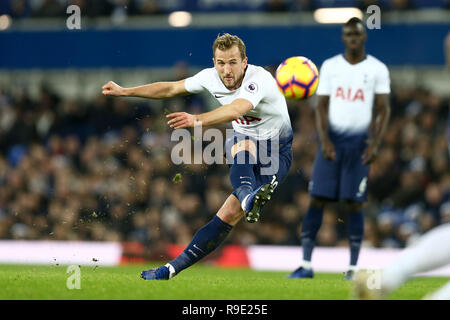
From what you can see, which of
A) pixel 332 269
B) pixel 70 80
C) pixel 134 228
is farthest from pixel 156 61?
pixel 332 269

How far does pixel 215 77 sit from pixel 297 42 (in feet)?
31.3

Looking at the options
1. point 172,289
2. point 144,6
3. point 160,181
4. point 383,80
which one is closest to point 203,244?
point 172,289

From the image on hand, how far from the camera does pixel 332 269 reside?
13289 mm

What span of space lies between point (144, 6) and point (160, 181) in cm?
533

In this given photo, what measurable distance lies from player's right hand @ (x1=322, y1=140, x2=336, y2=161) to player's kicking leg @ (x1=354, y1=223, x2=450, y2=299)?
4359 mm

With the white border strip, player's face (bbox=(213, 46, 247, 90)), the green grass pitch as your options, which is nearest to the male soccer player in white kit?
player's face (bbox=(213, 46, 247, 90))

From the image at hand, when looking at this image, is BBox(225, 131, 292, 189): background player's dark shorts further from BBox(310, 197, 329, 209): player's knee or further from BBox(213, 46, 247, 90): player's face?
BBox(310, 197, 329, 209): player's knee

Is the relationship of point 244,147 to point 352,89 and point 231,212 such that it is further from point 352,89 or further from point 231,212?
point 352,89

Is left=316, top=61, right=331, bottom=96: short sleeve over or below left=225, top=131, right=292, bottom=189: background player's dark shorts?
over

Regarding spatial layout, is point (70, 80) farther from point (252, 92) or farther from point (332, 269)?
point (252, 92)

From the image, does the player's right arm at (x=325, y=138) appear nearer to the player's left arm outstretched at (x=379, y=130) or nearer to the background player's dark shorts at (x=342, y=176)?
the background player's dark shorts at (x=342, y=176)

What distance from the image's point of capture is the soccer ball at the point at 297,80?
8.55 metres

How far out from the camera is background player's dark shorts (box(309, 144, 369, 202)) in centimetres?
939

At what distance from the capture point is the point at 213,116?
6941 mm
